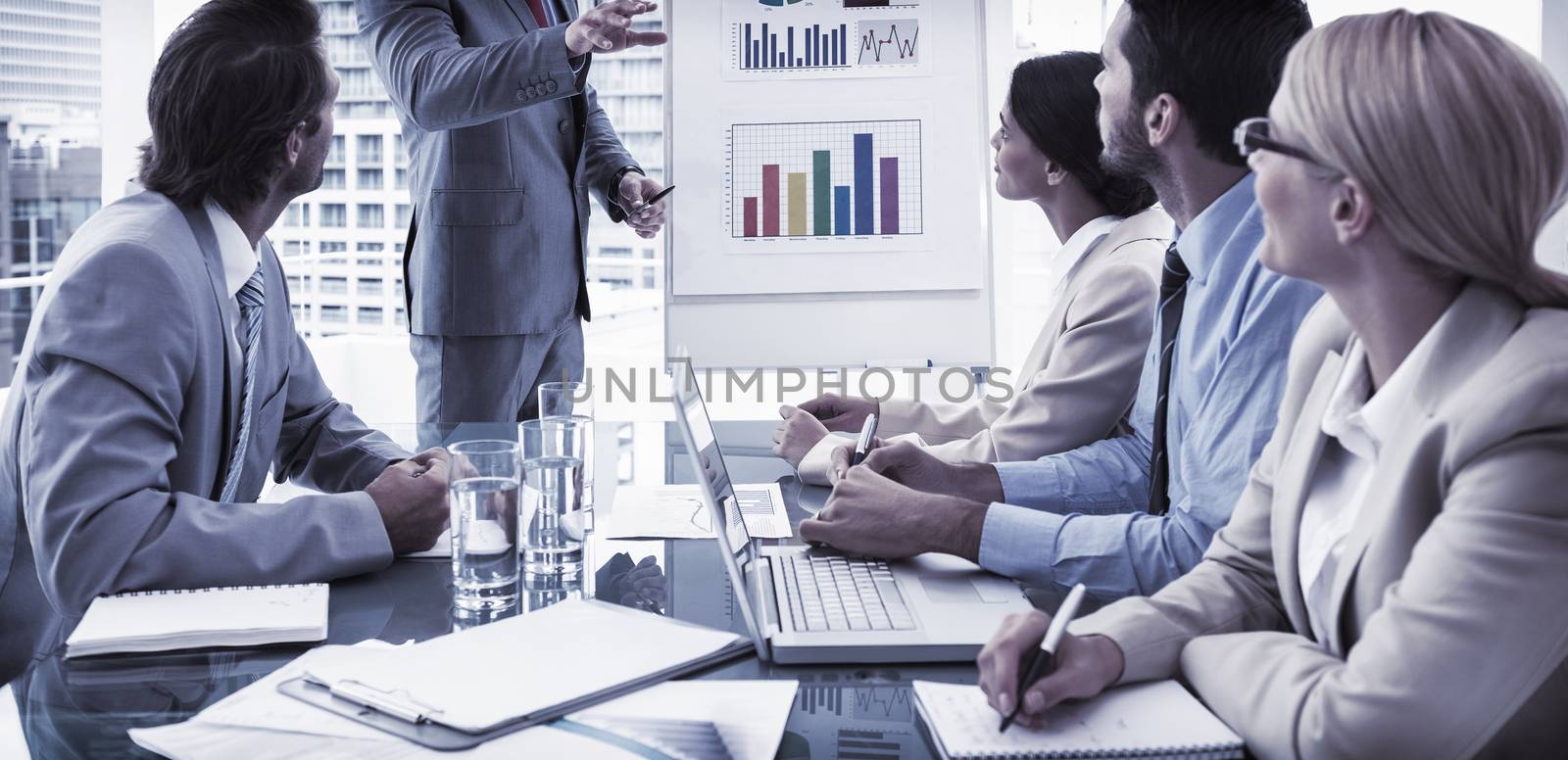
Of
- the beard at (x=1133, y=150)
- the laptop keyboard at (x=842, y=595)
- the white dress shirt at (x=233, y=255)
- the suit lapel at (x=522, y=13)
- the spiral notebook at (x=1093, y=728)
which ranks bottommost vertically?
the spiral notebook at (x=1093, y=728)

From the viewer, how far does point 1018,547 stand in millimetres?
1279

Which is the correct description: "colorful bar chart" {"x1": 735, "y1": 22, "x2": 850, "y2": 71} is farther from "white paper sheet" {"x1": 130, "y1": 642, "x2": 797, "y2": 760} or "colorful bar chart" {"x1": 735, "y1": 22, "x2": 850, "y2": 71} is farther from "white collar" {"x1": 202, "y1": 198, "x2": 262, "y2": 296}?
"white paper sheet" {"x1": 130, "y1": 642, "x2": 797, "y2": 760}

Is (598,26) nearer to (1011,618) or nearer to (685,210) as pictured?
(685,210)

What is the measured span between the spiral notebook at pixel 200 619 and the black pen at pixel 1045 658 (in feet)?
1.90

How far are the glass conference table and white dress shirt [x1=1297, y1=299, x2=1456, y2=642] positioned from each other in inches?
11.3

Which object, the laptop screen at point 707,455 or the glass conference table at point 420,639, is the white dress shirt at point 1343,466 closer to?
the glass conference table at point 420,639

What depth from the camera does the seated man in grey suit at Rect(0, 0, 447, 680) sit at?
121 centimetres

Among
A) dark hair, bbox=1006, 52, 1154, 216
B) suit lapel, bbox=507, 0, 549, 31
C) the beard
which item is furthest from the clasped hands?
suit lapel, bbox=507, 0, 549, 31

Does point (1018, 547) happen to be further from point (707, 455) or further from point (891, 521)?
point (707, 455)

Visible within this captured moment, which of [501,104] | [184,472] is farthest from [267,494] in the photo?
[184,472]

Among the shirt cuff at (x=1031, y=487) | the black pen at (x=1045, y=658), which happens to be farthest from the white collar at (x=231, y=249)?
the black pen at (x=1045, y=658)

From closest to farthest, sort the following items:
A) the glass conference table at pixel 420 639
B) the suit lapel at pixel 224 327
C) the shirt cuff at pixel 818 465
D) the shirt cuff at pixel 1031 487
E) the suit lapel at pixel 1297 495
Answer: the glass conference table at pixel 420 639, the suit lapel at pixel 1297 495, the suit lapel at pixel 224 327, the shirt cuff at pixel 1031 487, the shirt cuff at pixel 818 465

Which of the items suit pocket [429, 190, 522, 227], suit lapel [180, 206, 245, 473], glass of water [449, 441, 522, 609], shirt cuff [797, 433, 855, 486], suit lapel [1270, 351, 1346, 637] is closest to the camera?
suit lapel [1270, 351, 1346, 637]

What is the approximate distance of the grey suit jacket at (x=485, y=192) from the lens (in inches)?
95.6
